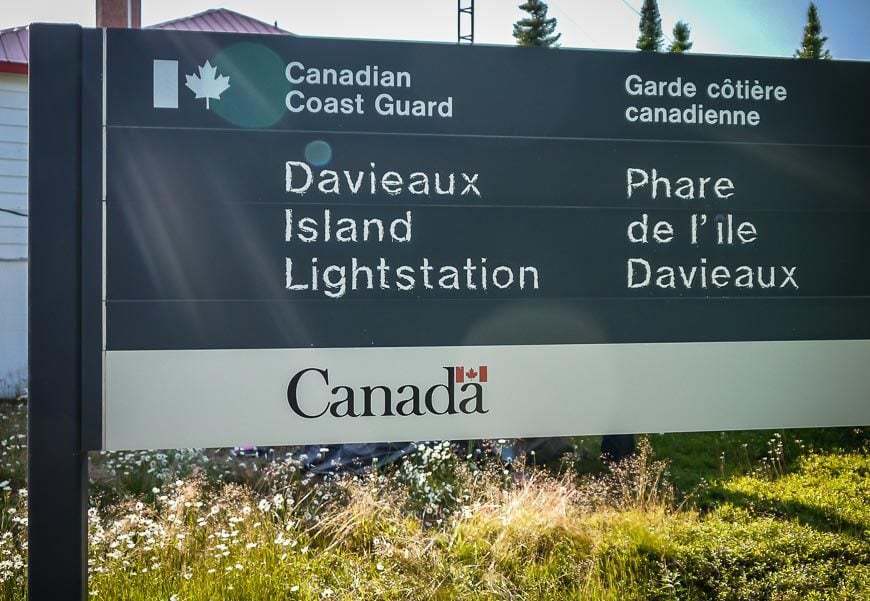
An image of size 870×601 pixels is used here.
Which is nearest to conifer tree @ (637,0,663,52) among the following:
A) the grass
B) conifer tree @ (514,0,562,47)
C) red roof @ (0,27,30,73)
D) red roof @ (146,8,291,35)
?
conifer tree @ (514,0,562,47)

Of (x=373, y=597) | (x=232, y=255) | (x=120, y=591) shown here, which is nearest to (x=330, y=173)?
(x=232, y=255)

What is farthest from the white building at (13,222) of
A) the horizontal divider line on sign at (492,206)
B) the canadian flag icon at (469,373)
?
the canadian flag icon at (469,373)

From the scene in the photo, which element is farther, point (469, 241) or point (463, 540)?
point (463, 540)

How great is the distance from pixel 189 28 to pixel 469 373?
38.8ft

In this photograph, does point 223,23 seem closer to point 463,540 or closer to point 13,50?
point 13,50

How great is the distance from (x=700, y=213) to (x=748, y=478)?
3546 mm

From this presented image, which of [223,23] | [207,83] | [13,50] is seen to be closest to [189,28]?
[223,23]

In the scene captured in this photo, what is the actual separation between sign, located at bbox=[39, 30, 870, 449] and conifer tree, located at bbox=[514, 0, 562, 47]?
28545 mm

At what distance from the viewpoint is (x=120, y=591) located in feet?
11.1

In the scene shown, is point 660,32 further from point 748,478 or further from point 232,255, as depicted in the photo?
point 232,255

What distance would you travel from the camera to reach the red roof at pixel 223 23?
1251 cm

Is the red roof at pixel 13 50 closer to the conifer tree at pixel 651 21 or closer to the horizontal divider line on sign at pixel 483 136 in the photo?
the horizontal divider line on sign at pixel 483 136

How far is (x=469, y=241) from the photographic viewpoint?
9.23ft

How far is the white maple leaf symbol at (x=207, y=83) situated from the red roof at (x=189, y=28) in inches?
329
